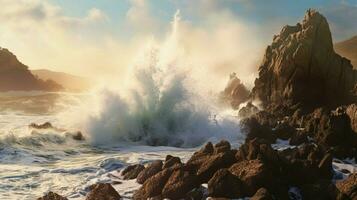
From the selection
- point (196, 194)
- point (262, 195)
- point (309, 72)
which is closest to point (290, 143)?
point (196, 194)

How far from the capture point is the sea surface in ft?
42.2

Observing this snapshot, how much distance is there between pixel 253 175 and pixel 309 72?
17881 millimetres

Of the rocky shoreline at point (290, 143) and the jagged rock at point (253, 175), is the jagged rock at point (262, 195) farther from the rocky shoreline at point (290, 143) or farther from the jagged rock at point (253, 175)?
the jagged rock at point (253, 175)

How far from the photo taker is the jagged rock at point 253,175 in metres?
10.8

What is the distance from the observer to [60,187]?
1300 centimetres

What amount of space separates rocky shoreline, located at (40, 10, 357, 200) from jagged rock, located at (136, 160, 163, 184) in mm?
25

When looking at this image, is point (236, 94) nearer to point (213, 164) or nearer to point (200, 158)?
point (200, 158)

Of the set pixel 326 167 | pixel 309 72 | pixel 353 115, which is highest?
pixel 309 72

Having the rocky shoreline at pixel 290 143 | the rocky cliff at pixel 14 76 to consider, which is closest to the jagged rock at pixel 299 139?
the rocky shoreline at pixel 290 143

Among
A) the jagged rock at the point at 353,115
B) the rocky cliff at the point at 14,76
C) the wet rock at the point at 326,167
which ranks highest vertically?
the rocky cliff at the point at 14,76

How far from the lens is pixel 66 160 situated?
17438 millimetres

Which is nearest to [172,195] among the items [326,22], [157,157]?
[157,157]

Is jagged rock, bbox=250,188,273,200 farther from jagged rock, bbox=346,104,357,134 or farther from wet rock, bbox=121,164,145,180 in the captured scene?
jagged rock, bbox=346,104,357,134

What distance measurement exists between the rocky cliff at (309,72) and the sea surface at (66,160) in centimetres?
663
